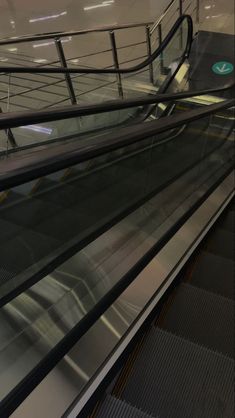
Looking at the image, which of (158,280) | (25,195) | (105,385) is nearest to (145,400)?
(105,385)

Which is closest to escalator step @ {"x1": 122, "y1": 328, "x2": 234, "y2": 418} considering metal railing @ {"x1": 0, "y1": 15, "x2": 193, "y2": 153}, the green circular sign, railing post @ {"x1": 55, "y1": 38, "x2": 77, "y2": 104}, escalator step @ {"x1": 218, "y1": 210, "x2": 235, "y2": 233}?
escalator step @ {"x1": 218, "y1": 210, "x2": 235, "y2": 233}

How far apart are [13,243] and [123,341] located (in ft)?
2.31

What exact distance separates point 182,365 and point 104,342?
1.44ft

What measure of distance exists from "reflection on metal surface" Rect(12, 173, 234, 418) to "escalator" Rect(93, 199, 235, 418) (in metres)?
0.13

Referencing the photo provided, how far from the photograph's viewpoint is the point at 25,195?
5.51ft

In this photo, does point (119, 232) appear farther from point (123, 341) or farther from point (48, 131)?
point (48, 131)

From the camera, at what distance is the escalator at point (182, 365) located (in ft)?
5.39

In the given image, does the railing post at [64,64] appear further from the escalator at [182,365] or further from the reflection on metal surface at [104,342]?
the escalator at [182,365]

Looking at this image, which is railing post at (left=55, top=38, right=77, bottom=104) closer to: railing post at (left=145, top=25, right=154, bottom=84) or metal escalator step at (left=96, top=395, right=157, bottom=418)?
railing post at (left=145, top=25, right=154, bottom=84)

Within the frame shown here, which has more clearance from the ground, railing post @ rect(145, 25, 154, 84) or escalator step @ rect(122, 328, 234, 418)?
railing post @ rect(145, 25, 154, 84)

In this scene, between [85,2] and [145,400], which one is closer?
[145,400]

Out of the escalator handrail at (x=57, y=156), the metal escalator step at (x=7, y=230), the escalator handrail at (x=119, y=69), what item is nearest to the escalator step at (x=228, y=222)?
the escalator handrail at (x=119, y=69)

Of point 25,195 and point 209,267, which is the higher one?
point 25,195

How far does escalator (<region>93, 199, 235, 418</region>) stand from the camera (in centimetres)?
164
